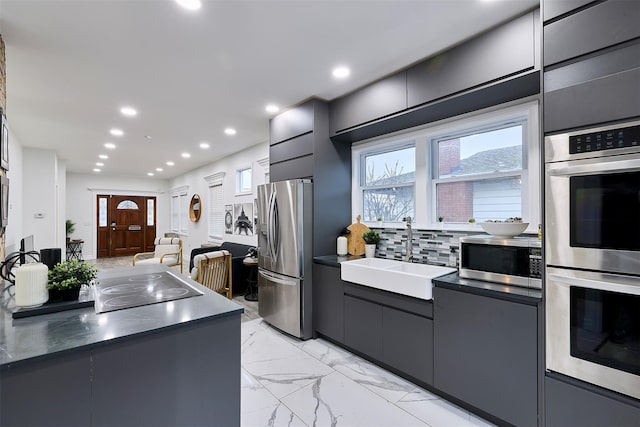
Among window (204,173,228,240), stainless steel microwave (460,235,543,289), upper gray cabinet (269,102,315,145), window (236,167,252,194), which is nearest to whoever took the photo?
stainless steel microwave (460,235,543,289)

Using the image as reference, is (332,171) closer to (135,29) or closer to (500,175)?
(500,175)

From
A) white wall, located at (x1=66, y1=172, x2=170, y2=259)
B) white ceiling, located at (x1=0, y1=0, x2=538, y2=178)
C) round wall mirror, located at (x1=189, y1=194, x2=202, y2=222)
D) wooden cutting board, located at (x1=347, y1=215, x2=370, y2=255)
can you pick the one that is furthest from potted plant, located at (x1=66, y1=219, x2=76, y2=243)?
wooden cutting board, located at (x1=347, y1=215, x2=370, y2=255)

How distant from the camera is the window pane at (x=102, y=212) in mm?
9391

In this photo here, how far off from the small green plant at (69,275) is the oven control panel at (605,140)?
265 centimetres

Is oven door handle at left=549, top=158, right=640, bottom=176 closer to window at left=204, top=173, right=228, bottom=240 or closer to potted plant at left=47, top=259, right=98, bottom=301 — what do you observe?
potted plant at left=47, top=259, right=98, bottom=301

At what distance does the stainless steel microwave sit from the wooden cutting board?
1.28 meters

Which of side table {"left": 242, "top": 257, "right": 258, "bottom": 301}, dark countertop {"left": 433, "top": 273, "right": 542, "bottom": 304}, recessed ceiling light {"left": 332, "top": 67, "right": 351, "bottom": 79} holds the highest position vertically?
recessed ceiling light {"left": 332, "top": 67, "right": 351, "bottom": 79}

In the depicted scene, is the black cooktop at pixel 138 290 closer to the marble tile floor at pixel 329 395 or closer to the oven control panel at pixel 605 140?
the marble tile floor at pixel 329 395

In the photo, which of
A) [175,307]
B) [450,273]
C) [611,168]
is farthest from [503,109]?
[175,307]

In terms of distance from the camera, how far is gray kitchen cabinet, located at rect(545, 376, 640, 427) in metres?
1.40

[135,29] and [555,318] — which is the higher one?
[135,29]

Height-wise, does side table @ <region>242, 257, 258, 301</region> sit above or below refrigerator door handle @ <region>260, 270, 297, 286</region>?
below

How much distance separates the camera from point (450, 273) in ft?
7.84

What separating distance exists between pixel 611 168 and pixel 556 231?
0.38m
